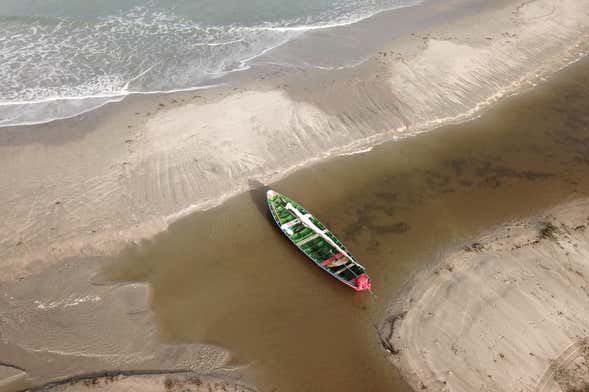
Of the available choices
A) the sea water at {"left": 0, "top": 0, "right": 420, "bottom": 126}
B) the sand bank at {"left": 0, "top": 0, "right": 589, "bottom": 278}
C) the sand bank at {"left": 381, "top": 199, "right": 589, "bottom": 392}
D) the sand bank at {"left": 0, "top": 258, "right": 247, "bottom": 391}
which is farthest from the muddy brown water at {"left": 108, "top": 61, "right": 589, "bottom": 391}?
the sea water at {"left": 0, "top": 0, "right": 420, "bottom": 126}

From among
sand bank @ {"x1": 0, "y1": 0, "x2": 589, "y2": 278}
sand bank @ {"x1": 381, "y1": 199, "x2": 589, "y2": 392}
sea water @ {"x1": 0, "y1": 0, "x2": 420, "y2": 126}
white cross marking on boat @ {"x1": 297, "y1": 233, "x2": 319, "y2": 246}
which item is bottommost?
sand bank @ {"x1": 381, "y1": 199, "x2": 589, "y2": 392}

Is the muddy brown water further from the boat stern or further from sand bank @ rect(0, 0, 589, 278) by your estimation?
sand bank @ rect(0, 0, 589, 278)

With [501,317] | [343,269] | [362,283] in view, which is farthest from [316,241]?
[501,317]

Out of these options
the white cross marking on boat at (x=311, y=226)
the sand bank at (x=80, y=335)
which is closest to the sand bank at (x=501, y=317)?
the white cross marking on boat at (x=311, y=226)

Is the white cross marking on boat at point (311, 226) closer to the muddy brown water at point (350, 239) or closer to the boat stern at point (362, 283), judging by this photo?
the boat stern at point (362, 283)

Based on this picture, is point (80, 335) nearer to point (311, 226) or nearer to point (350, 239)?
point (311, 226)
